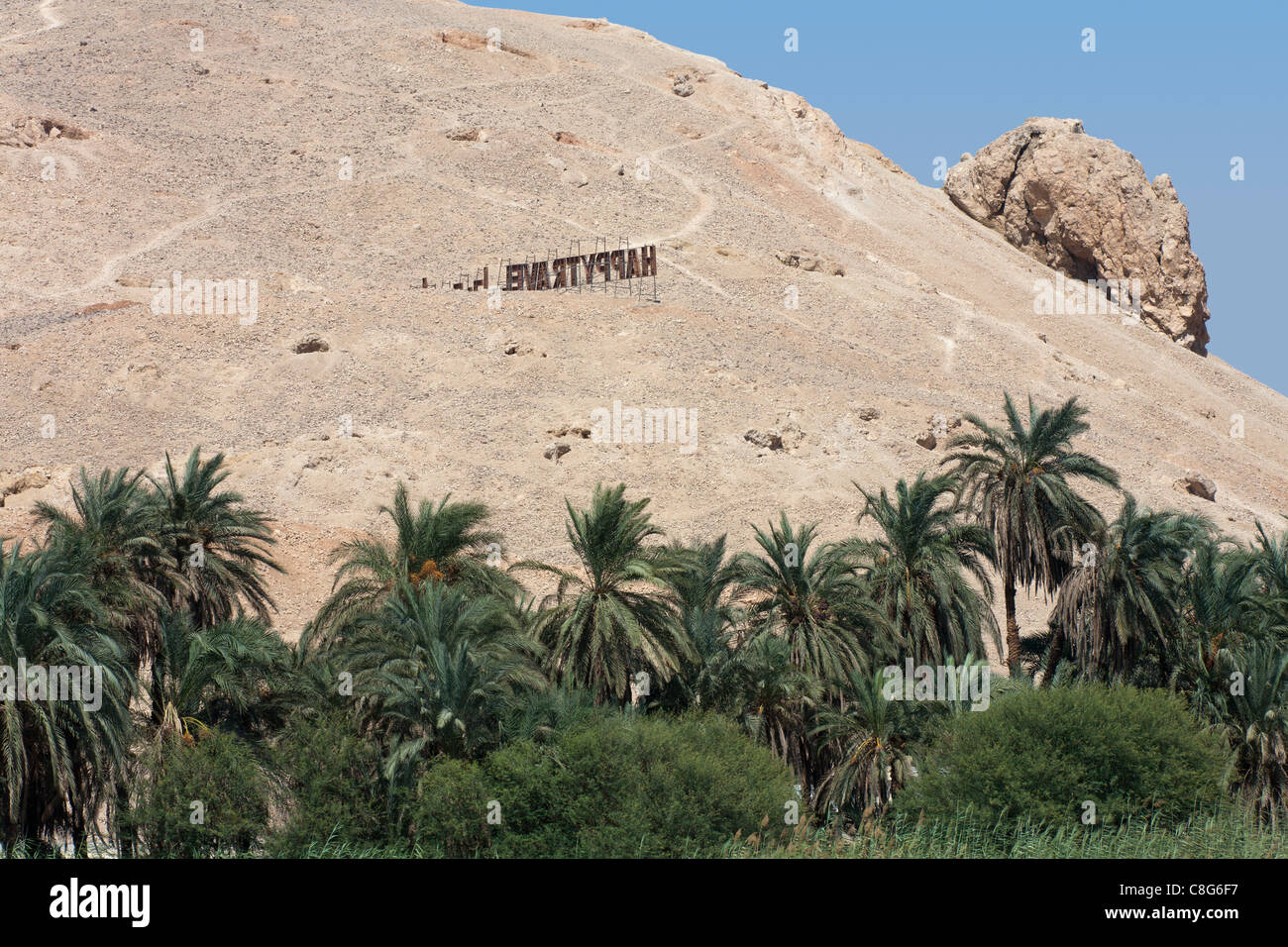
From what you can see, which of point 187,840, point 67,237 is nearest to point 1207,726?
point 187,840

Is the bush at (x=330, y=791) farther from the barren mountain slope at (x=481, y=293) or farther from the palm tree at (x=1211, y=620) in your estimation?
the palm tree at (x=1211, y=620)

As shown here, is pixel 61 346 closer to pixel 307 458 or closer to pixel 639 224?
pixel 307 458

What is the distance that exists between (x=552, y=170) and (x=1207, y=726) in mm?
47871

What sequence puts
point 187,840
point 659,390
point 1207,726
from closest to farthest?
point 187,840, point 1207,726, point 659,390

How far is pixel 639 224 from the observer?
195ft

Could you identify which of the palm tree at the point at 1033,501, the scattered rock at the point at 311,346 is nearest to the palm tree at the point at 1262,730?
the palm tree at the point at 1033,501

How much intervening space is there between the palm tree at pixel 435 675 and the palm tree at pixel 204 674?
1.42 metres

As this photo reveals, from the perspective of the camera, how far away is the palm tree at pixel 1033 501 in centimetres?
2697

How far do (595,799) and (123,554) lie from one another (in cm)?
975

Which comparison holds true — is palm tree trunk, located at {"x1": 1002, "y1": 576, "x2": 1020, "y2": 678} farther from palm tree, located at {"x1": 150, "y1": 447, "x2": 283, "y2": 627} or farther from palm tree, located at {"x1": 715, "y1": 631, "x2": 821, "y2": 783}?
palm tree, located at {"x1": 150, "y1": 447, "x2": 283, "y2": 627}

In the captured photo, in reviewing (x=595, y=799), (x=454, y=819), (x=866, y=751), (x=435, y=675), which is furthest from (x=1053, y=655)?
(x=454, y=819)

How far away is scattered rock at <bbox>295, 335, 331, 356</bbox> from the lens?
1752 inches

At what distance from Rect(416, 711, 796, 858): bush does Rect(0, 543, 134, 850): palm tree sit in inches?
177

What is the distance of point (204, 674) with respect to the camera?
68.8ft
